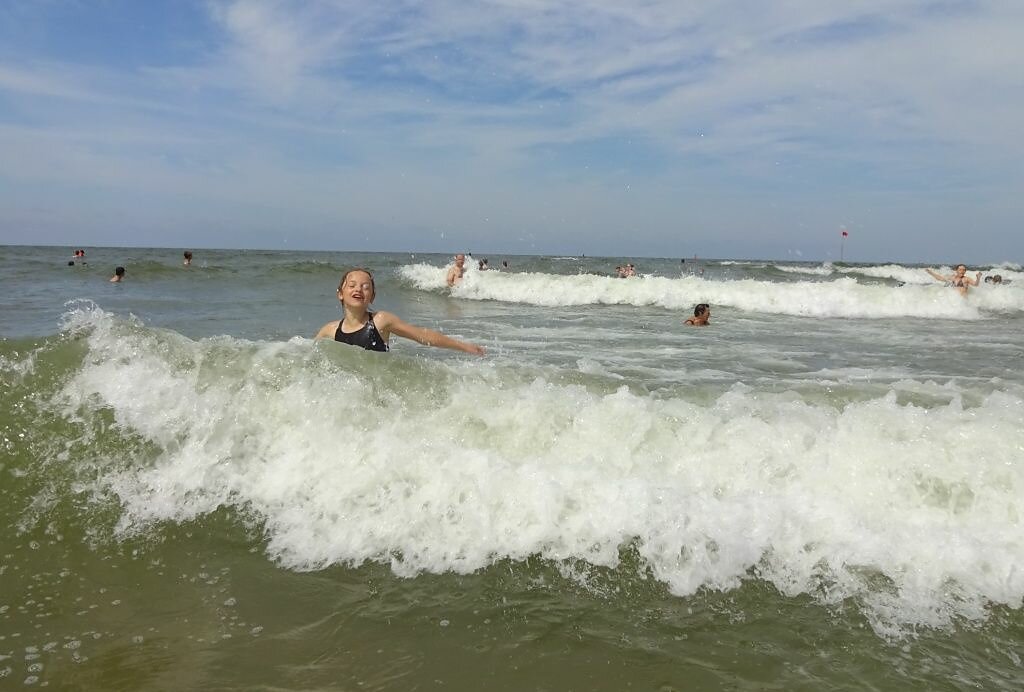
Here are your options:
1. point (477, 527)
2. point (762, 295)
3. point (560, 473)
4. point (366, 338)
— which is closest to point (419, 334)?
point (366, 338)

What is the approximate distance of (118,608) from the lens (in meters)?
3.00

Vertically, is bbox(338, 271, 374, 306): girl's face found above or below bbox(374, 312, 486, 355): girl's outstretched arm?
above

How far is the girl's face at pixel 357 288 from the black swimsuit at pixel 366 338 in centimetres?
23

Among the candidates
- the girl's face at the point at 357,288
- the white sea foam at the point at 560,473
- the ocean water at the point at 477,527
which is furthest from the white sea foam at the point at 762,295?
the white sea foam at the point at 560,473

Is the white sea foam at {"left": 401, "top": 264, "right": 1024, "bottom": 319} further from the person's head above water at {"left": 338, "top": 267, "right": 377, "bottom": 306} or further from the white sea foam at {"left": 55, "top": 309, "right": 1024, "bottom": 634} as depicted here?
the white sea foam at {"left": 55, "top": 309, "right": 1024, "bottom": 634}

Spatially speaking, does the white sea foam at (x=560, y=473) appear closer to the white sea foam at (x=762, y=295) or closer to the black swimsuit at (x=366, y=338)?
the black swimsuit at (x=366, y=338)

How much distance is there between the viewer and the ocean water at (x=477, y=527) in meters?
2.69

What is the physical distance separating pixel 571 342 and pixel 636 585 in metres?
7.77

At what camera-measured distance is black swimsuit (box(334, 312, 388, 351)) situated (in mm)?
5828

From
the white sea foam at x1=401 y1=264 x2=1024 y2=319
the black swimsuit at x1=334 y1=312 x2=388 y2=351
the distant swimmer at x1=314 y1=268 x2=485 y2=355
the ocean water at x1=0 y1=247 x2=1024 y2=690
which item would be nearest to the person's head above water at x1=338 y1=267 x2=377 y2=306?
the distant swimmer at x1=314 y1=268 x2=485 y2=355

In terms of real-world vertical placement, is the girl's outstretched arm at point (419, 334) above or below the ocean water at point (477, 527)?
above

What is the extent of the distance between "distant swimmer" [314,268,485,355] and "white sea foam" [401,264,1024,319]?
1544cm

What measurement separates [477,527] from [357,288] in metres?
2.69

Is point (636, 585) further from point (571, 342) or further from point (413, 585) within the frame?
point (571, 342)
